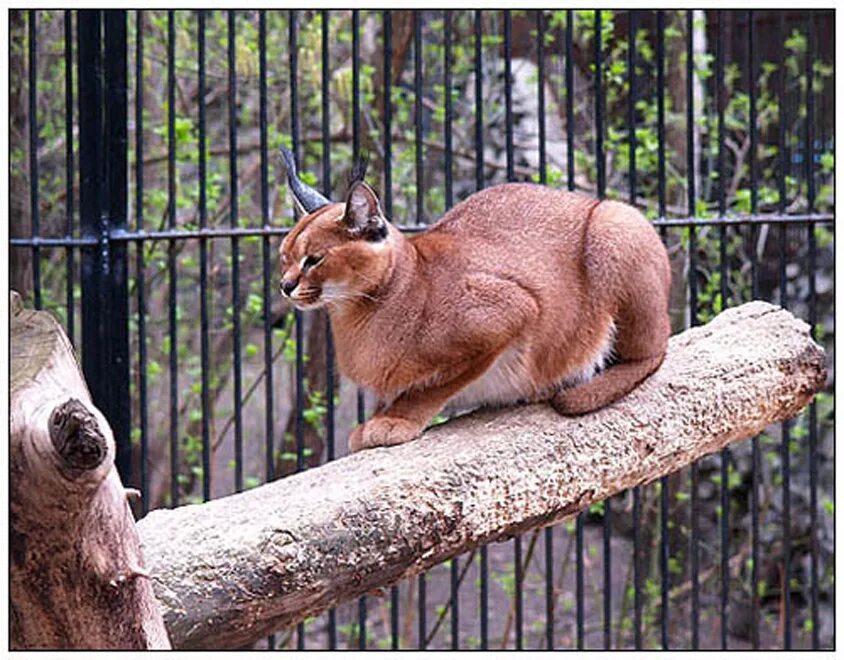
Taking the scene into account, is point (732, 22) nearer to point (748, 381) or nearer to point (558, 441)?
point (748, 381)

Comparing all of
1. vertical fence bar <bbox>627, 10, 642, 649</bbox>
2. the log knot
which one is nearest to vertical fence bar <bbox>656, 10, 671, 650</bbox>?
vertical fence bar <bbox>627, 10, 642, 649</bbox>

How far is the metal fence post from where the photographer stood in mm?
4141

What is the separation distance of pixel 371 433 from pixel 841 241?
1.97 meters

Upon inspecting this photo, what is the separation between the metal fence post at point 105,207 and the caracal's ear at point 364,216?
1.54m

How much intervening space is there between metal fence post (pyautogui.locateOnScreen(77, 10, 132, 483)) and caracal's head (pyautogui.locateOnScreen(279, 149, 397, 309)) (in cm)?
143

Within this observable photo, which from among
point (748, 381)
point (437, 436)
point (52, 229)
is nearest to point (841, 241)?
point (748, 381)

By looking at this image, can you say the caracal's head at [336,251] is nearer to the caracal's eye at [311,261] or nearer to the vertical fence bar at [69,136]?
the caracal's eye at [311,261]

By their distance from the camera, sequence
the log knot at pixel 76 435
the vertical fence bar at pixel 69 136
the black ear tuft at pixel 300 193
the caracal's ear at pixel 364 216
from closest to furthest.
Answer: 1. the log knot at pixel 76 435
2. the caracal's ear at pixel 364 216
3. the black ear tuft at pixel 300 193
4. the vertical fence bar at pixel 69 136

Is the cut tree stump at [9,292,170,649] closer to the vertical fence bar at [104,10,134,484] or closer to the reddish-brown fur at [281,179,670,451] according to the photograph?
the reddish-brown fur at [281,179,670,451]

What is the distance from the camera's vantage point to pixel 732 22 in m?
6.04

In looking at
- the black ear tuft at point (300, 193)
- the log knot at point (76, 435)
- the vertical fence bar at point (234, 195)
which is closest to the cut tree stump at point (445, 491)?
the black ear tuft at point (300, 193)

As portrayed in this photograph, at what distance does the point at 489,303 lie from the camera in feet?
9.52

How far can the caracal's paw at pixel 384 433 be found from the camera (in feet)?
9.30

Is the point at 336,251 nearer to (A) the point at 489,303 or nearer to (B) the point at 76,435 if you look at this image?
(A) the point at 489,303
